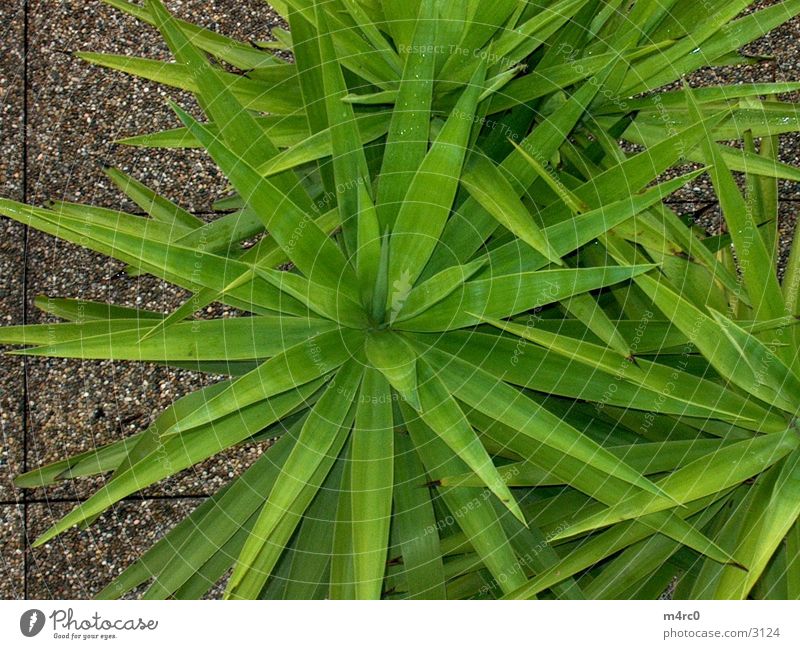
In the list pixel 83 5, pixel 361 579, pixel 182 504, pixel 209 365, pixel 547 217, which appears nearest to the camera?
pixel 361 579

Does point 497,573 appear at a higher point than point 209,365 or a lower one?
lower

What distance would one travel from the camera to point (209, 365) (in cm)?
136

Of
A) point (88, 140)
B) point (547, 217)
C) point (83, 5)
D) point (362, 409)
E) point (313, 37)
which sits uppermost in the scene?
point (83, 5)

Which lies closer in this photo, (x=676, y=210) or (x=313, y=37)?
(x=313, y=37)

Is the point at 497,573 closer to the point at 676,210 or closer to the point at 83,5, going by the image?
the point at 676,210

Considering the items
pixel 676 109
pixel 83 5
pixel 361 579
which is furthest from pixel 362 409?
pixel 83 5

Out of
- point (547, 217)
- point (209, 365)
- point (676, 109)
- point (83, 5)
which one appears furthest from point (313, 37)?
point (83, 5)

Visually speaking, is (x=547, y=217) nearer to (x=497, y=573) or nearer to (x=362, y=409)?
(x=362, y=409)

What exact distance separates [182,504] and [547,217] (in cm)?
108

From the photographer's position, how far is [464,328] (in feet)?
4.09

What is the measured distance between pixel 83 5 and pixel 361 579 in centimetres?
157

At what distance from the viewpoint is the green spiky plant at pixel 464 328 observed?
1.09m

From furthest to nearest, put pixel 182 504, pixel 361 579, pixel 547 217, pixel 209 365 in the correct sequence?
pixel 182 504, pixel 209 365, pixel 547 217, pixel 361 579

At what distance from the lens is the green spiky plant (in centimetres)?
109
